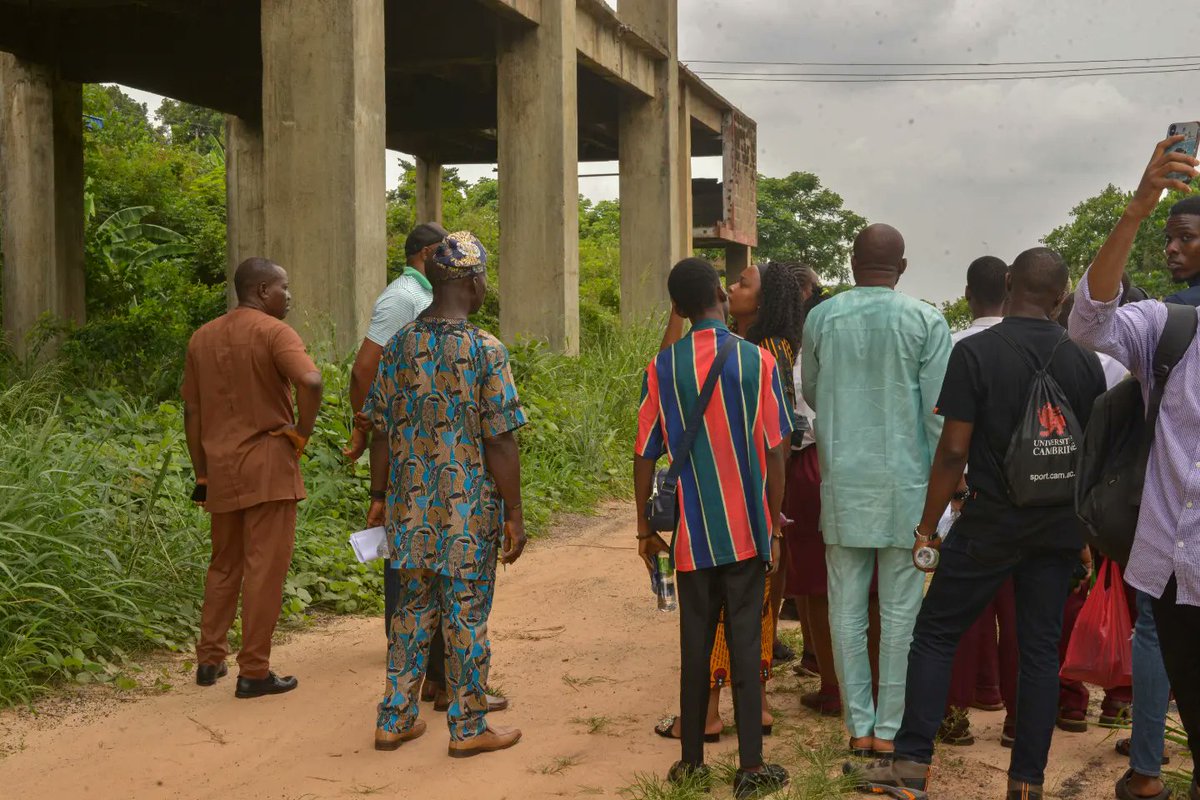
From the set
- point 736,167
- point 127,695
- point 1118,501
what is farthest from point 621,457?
point 736,167

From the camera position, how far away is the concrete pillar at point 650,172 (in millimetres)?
17000

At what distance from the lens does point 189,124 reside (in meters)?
37.9

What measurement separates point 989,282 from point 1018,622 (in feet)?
4.92

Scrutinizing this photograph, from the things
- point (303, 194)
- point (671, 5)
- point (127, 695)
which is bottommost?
point (127, 695)

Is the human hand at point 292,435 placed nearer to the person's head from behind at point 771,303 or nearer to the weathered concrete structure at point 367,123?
the person's head from behind at point 771,303

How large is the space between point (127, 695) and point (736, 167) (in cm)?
1734

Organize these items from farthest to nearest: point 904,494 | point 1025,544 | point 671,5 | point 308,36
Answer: point 671,5 → point 308,36 → point 904,494 → point 1025,544

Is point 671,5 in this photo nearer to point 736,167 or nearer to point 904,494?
point 736,167

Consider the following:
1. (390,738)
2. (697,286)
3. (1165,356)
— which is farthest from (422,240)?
(1165,356)

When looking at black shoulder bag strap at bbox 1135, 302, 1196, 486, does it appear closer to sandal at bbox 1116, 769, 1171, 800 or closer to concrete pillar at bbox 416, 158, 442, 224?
sandal at bbox 1116, 769, 1171, 800

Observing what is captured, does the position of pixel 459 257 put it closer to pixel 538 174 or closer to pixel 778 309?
pixel 778 309

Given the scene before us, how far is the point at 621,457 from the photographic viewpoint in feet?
38.7

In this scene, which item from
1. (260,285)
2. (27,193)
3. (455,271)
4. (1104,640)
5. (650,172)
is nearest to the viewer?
(1104,640)

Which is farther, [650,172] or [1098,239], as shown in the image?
[1098,239]
